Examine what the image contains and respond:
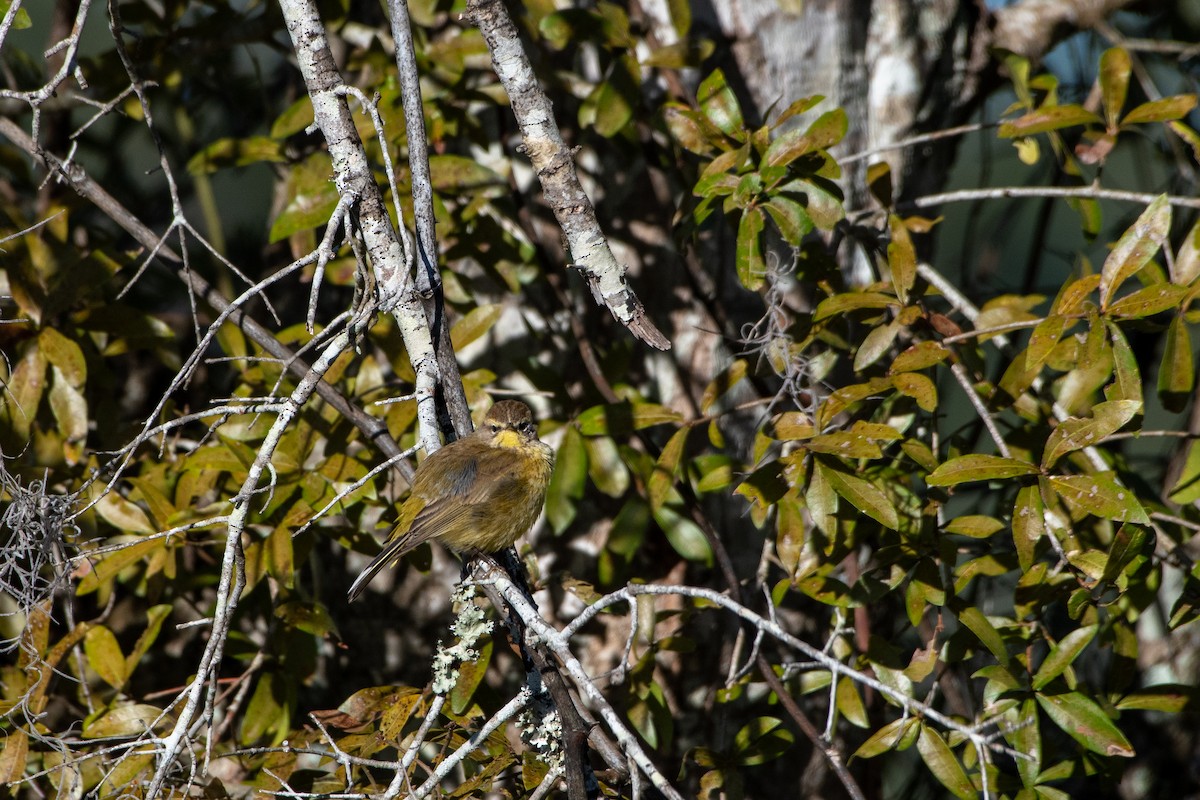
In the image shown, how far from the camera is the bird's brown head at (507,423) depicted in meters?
3.16

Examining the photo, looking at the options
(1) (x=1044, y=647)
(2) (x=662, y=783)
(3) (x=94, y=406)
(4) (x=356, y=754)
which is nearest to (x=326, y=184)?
(3) (x=94, y=406)

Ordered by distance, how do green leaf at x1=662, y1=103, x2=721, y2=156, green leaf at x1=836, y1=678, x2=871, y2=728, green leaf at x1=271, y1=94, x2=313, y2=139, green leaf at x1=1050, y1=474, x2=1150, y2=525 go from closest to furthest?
1. green leaf at x1=1050, y1=474, x2=1150, y2=525
2. green leaf at x1=836, y1=678, x2=871, y2=728
3. green leaf at x1=662, y1=103, x2=721, y2=156
4. green leaf at x1=271, y1=94, x2=313, y2=139

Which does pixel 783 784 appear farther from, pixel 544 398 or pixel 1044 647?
pixel 544 398

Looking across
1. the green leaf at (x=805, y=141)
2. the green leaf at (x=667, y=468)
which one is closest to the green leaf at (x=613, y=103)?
the green leaf at (x=805, y=141)

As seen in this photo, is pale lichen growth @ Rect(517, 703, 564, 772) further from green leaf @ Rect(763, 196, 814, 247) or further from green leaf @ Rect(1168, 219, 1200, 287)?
green leaf @ Rect(1168, 219, 1200, 287)

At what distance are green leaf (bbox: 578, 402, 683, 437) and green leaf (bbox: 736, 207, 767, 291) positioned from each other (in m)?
0.52

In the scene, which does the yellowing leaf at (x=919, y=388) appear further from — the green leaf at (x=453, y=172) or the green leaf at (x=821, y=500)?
the green leaf at (x=453, y=172)

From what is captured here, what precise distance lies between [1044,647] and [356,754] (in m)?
3.05

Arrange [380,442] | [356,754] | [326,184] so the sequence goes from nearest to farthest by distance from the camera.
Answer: [356,754] < [380,442] < [326,184]

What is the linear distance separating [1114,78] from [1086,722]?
1.98 meters

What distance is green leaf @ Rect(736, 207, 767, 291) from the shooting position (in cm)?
284

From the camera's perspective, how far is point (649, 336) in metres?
2.36

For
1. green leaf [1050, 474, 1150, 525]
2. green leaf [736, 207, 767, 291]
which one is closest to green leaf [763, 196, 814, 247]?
green leaf [736, 207, 767, 291]

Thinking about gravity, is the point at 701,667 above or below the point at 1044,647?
above
